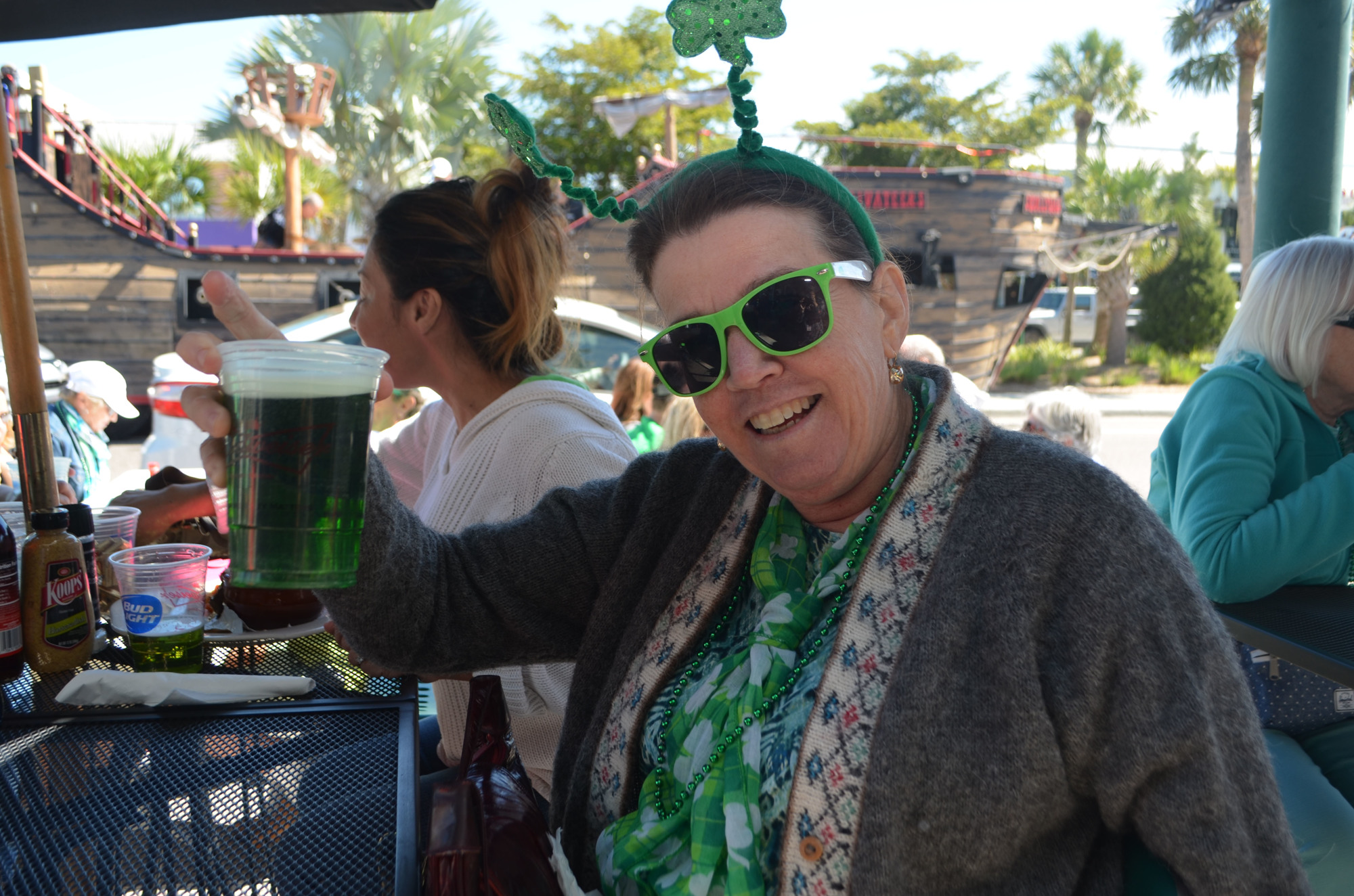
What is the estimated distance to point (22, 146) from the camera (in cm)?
1219

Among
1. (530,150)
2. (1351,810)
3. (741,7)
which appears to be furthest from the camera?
(1351,810)

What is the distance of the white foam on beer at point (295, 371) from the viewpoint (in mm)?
1111

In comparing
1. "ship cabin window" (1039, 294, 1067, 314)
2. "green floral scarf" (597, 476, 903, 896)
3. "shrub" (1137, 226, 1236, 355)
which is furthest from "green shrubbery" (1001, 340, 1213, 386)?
"green floral scarf" (597, 476, 903, 896)

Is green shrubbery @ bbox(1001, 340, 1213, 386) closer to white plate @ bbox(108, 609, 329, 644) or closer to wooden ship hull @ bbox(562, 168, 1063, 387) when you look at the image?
wooden ship hull @ bbox(562, 168, 1063, 387)

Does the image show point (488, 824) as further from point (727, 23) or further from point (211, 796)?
point (727, 23)

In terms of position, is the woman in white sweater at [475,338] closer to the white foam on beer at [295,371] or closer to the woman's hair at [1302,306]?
the white foam on beer at [295,371]

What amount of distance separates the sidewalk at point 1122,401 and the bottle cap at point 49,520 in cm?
1358

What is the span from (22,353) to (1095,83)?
42991 mm

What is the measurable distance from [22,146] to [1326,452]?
568 inches

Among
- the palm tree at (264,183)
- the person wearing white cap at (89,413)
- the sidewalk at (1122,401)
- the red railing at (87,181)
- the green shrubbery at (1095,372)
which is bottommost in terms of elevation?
the sidewalk at (1122,401)

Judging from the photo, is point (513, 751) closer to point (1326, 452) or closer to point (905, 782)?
point (905, 782)

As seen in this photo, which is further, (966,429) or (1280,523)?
(1280,523)

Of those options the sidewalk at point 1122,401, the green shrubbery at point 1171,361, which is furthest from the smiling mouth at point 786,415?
the green shrubbery at point 1171,361

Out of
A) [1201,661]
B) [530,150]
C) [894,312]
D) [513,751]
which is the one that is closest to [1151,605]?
[1201,661]
